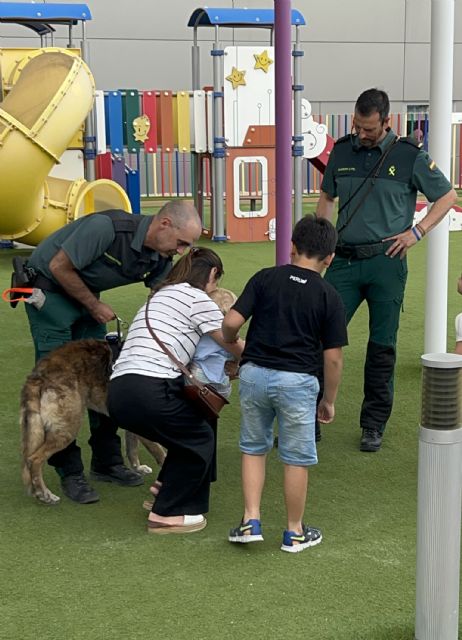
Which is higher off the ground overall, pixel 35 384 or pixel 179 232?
pixel 179 232

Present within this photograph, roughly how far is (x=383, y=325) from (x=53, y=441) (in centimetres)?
201

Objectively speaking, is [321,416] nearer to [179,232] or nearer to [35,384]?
[179,232]

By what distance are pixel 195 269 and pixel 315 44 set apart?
65.4 feet

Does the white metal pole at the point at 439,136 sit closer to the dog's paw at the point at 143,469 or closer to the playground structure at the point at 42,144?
the dog's paw at the point at 143,469

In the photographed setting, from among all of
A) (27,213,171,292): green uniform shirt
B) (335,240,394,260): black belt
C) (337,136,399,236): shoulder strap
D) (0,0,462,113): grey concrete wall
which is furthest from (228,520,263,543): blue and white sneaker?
(0,0,462,113): grey concrete wall

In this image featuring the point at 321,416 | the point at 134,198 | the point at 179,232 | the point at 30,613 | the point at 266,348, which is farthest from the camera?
the point at 134,198

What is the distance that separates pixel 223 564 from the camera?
12.3 ft

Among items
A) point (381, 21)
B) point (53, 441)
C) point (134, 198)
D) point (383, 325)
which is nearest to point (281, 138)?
point (383, 325)

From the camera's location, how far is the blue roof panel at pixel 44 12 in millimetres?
13758

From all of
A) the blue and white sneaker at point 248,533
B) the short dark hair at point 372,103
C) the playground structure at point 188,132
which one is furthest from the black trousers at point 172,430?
the playground structure at point 188,132

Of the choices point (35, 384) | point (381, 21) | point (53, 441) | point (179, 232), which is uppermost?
point (381, 21)

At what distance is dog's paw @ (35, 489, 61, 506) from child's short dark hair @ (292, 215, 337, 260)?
1765 millimetres

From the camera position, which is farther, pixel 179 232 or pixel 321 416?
pixel 179 232

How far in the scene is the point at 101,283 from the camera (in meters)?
4.57
